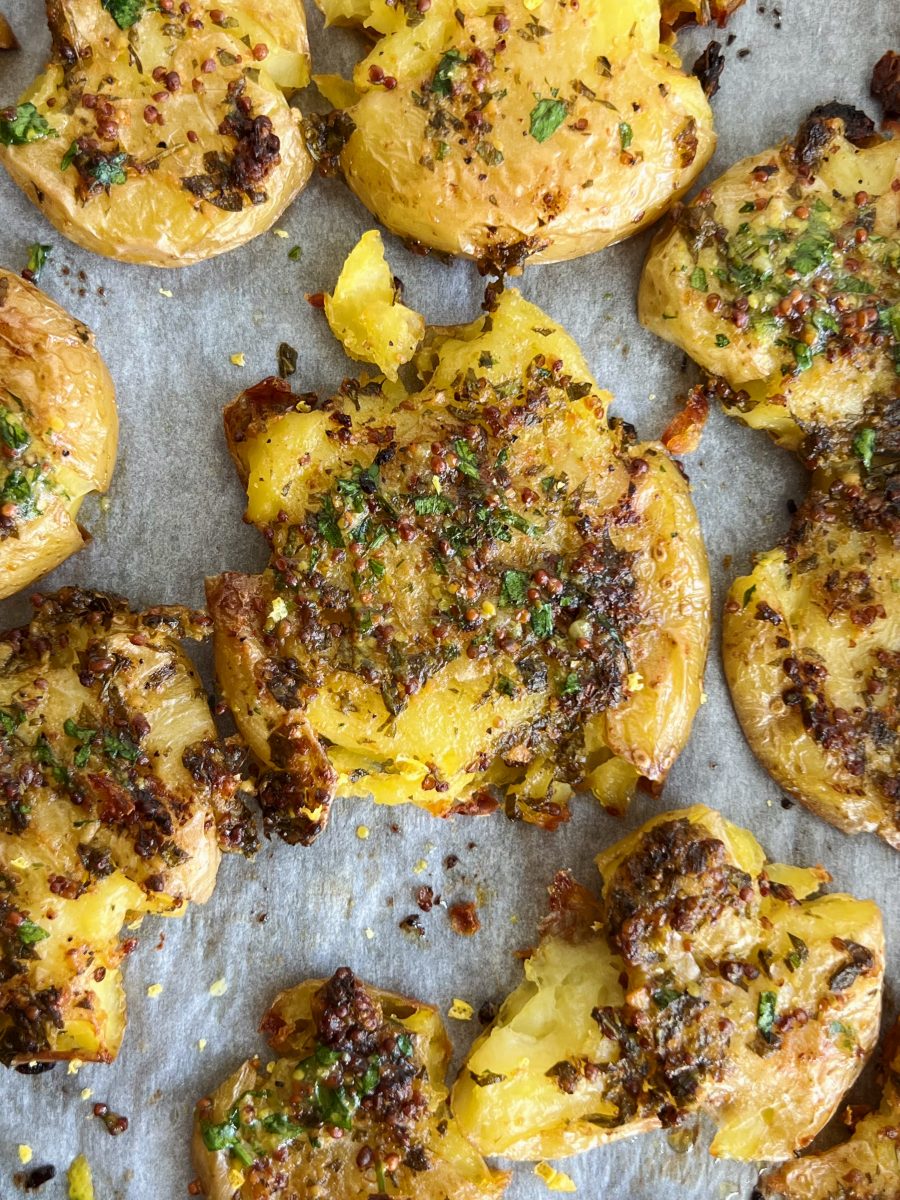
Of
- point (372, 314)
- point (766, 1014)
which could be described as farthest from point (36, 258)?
point (766, 1014)

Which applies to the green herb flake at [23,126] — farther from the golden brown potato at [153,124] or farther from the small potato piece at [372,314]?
the small potato piece at [372,314]

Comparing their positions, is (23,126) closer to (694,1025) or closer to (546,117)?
(546,117)

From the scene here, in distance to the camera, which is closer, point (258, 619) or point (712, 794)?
point (258, 619)

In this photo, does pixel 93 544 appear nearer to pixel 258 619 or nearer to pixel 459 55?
pixel 258 619

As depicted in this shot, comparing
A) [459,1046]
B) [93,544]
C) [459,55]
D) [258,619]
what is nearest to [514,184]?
[459,55]

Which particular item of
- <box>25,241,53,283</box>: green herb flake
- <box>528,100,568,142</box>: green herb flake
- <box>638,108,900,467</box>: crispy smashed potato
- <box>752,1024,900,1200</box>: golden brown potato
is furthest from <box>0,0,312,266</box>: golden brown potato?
<box>752,1024,900,1200</box>: golden brown potato

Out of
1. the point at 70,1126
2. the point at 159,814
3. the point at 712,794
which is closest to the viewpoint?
the point at 159,814
